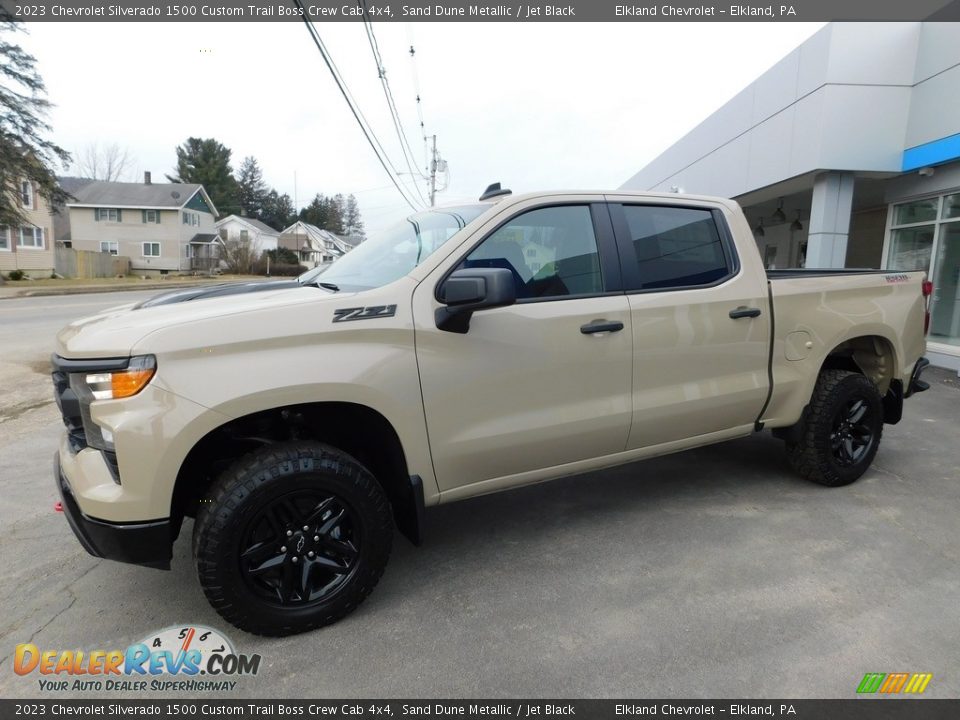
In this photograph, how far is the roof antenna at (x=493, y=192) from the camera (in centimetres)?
342

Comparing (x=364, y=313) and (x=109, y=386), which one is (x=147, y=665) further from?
(x=364, y=313)

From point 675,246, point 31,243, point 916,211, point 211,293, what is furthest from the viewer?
point 31,243

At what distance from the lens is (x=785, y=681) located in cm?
233

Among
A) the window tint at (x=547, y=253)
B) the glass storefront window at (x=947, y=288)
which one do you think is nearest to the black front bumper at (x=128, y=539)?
the window tint at (x=547, y=253)

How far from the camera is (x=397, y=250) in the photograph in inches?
131

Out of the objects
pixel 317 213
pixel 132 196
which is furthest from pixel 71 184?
pixel 317 213

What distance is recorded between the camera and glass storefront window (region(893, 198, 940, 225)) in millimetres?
9577

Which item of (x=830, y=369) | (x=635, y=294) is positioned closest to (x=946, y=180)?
(x=830, y=369)

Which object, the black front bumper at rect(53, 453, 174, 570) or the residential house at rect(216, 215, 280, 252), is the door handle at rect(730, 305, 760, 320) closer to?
the black front bumper at rect(53, 453, 174, 570)

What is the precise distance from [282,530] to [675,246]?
2639 mm

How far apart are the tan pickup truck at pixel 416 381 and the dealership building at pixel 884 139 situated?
7.04m

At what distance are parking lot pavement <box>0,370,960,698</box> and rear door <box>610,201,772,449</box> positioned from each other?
0.66m

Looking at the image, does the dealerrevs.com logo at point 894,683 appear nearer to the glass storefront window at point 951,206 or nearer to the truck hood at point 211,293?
the truck hood at point 211,293
